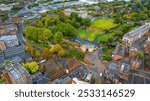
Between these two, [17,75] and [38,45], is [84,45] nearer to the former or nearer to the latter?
[38,45]

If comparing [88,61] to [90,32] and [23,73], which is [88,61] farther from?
[90,32]

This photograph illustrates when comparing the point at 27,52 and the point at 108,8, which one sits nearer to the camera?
the point at 27,52

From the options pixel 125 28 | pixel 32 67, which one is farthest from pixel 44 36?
pixel 125 28

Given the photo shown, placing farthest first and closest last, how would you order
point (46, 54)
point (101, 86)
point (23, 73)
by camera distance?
point (46, 54) → point (23, 73) → point (101, 86)

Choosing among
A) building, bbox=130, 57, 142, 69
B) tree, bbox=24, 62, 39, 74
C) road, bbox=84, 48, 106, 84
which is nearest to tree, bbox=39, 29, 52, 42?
road, bbox=84, 48, 106, 84

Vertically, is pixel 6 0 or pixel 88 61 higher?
pixel 6 0

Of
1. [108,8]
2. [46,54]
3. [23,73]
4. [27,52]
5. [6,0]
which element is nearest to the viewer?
[23,73]

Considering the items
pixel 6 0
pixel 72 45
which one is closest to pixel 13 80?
pixel 72 45
